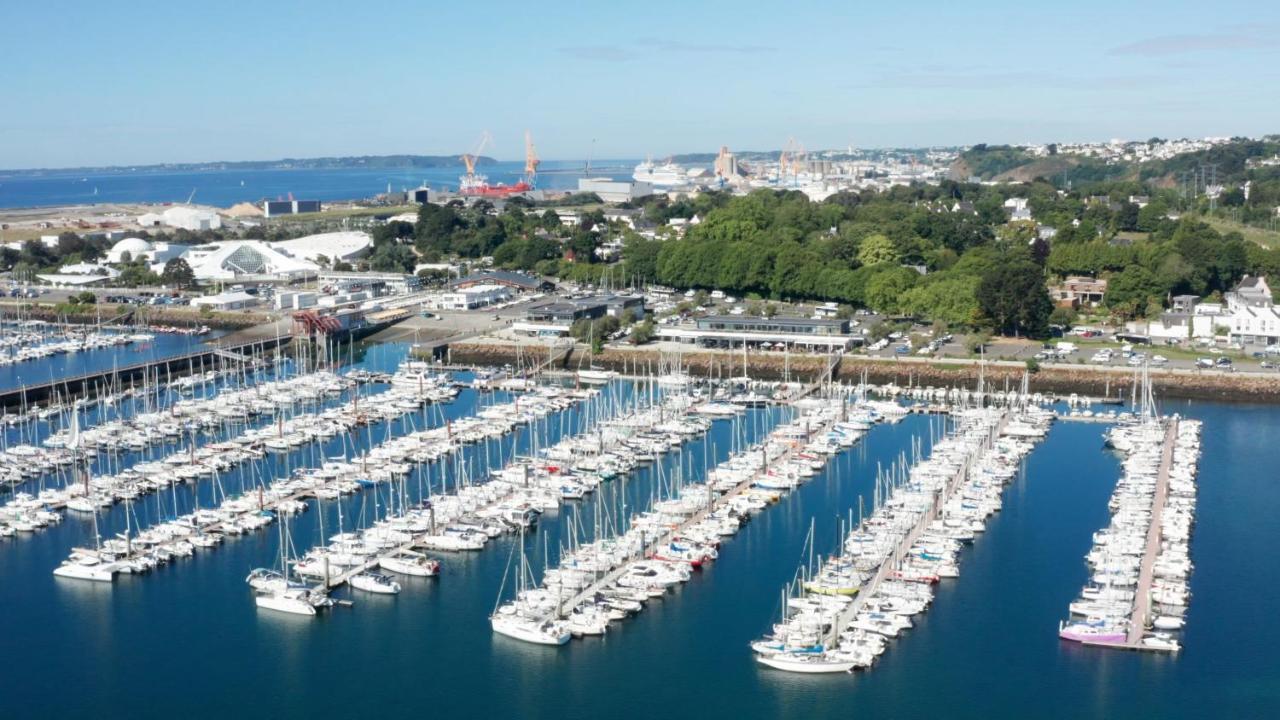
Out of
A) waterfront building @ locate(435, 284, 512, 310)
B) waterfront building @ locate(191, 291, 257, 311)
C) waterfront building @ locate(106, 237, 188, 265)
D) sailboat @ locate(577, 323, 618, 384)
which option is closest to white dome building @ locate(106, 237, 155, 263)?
waterfront building @ locate(106, 237, 188, 265)

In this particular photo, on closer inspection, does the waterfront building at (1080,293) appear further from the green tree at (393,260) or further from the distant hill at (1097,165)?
the distant hill at (1097,165)

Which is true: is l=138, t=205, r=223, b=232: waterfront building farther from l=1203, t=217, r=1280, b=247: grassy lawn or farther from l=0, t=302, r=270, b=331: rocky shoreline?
l=1203, t=217, r=1280, b=247: grassy lawn

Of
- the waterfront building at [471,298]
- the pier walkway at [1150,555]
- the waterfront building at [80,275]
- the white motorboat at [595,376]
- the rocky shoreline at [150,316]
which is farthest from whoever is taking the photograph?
the waterfront building at [80,275]

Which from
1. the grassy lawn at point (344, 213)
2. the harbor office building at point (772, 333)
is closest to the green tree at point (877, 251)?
the harbor office building at point (772, 333)

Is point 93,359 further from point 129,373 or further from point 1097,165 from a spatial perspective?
point 1097,165

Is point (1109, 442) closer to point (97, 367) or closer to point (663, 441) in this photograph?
point (663, 441)

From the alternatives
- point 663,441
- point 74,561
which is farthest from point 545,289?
point 74,561
